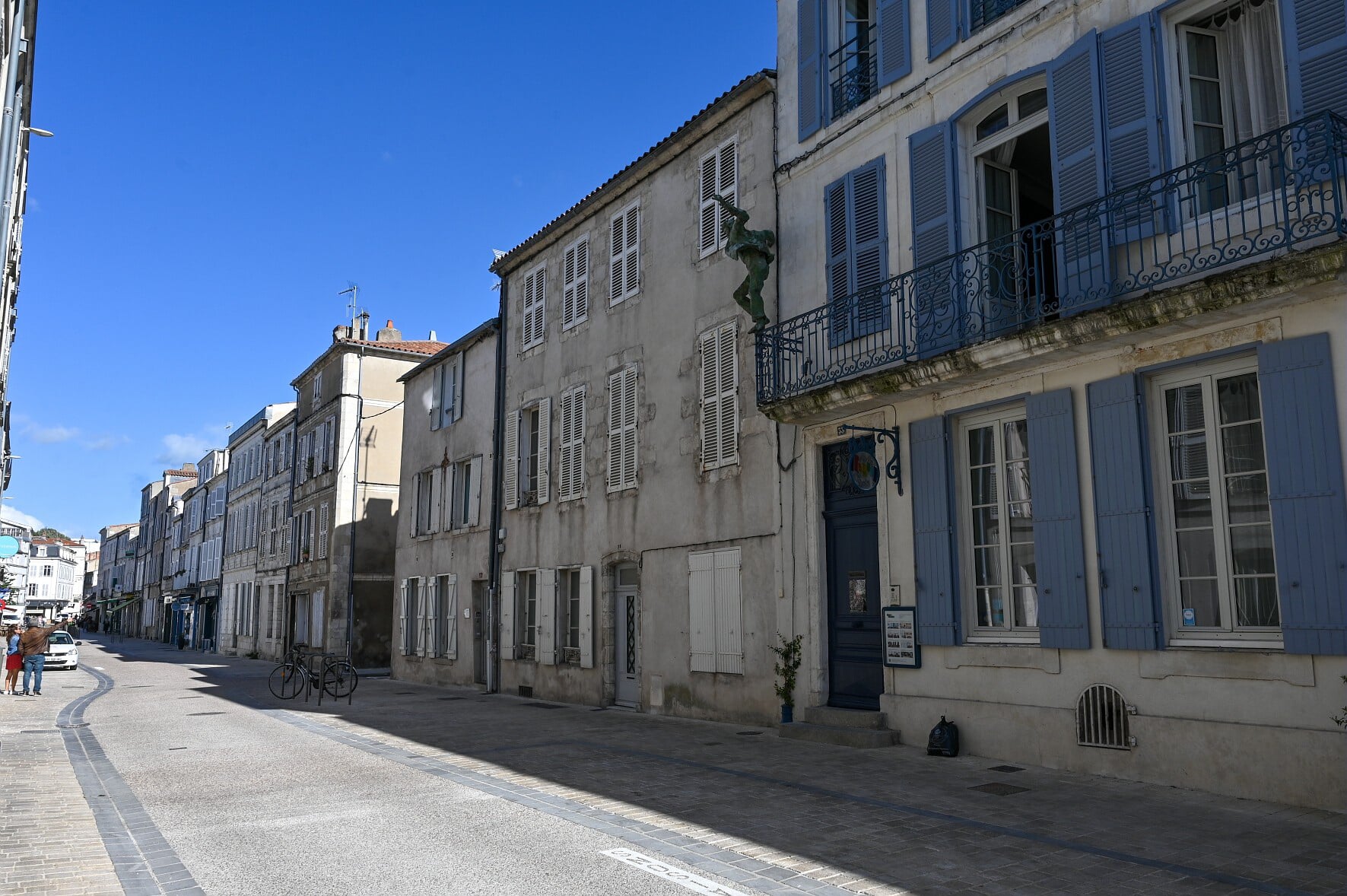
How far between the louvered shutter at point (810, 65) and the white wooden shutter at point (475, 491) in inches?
421

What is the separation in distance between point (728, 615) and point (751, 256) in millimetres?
4544

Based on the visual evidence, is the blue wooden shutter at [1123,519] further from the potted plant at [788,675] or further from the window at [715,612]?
the window at [715,612]

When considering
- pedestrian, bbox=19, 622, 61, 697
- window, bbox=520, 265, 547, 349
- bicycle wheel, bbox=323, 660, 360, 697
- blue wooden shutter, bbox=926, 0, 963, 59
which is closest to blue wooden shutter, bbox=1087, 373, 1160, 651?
blue wooden shutter, bbox=926, 0, 963, 59

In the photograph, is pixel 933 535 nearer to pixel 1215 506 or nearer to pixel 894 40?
pixel 1215 506

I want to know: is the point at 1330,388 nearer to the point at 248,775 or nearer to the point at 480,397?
the point at 248,775

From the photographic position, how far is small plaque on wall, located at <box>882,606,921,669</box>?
32.4ft

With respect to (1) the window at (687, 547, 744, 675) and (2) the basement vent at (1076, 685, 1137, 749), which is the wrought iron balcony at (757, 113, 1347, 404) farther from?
(2) the basement vent at (1076, 685, 1137, 749)

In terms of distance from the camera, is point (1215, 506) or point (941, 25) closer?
point (1215, 506)

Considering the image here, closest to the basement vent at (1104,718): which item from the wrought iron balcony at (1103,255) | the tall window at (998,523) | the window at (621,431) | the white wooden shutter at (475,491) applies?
the tall window at (998,523)

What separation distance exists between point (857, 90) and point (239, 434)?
128ft

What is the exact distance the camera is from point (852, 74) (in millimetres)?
11641

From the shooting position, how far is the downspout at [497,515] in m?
18.9

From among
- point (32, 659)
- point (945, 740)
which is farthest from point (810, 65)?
point (32, 659)

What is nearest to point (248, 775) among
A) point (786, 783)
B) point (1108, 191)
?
point (786, 783)
